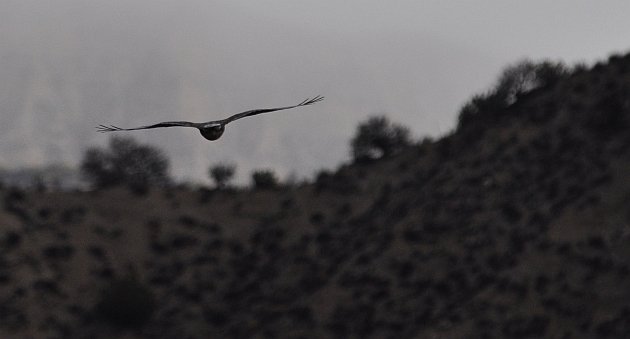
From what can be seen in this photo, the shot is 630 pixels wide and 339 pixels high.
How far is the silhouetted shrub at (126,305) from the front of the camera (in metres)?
49.9

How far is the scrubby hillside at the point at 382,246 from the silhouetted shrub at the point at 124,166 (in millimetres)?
9816

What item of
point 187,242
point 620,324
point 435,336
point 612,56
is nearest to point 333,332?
point 435,336

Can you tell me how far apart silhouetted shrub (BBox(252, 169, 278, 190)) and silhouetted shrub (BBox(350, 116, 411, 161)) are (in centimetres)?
676

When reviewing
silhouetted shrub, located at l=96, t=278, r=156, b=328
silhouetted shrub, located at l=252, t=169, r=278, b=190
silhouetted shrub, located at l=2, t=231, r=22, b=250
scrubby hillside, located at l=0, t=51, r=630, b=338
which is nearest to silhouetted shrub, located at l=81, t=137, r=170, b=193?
scrubby hillside, located at l=0, t=51, r=630, b=338

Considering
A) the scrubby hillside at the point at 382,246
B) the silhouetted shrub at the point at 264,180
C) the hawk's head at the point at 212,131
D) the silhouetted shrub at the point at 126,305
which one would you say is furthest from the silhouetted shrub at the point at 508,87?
the hawk's head at the point at 212,131

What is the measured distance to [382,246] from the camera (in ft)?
166

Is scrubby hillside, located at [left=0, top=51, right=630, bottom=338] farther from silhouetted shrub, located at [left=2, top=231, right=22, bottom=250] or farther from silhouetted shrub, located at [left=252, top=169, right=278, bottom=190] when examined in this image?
silhouetted shrub, located at [left=252, top=169, right=278, bottom=190]

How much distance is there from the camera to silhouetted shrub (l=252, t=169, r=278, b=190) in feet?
223

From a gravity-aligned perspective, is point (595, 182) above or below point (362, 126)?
below

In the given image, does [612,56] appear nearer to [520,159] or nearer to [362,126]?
[520,159]

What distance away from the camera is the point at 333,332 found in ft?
146

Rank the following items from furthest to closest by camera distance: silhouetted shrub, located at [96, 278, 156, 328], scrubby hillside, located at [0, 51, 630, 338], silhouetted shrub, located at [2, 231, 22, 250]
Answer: silhouetted shrub, located at [2, 231, 22, 250], silhouetted shrub, located at [96, 278, 156, 328], scrubby hillside, located at [0, 51, 630, 338]

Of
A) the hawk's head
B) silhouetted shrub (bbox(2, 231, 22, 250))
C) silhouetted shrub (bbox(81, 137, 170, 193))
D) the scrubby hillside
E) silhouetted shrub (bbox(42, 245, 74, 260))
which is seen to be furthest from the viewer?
silhouetted shrub (bbox(81, 137, 170, 193))

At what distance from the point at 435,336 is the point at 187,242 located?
987 inches
